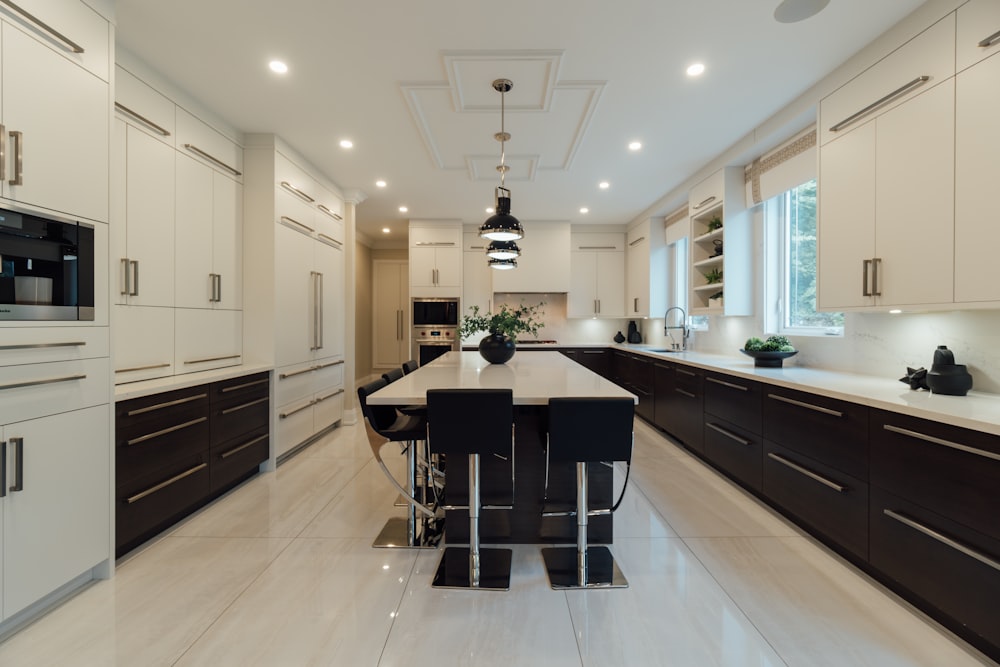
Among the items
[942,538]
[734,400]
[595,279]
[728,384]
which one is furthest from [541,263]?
[942,538]

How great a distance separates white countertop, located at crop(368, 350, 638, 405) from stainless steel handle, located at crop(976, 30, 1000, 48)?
2034 millimetres

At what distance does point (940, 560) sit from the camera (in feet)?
5.56

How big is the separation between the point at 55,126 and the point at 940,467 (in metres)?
3.76

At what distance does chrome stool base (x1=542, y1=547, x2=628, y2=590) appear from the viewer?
205cm

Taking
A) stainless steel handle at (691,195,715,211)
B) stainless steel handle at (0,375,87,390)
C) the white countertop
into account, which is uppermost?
stainless steel handle at (691,195,715,211)

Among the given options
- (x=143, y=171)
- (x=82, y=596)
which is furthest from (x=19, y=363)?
(x=143, y=171)

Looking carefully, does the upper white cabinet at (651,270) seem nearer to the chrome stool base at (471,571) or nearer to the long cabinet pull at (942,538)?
the long cabinet pull at (942,538)

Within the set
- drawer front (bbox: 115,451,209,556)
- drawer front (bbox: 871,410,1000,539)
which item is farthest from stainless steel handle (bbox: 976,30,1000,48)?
drawer front (bbox: 115,451,209,556)

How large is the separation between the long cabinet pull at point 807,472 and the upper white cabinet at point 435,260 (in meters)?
4.67

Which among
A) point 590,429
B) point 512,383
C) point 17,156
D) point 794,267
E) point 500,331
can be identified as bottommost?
point 590,429

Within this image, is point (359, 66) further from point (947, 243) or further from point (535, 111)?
point (947, 243)

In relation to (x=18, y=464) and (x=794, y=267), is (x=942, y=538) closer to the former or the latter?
(x=794, y=267)

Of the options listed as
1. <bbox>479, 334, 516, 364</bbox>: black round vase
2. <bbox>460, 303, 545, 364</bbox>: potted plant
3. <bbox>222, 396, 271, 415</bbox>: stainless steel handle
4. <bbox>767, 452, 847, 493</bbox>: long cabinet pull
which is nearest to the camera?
<bbox>767, 452, 847, 493</bbox>: long cabinet pull

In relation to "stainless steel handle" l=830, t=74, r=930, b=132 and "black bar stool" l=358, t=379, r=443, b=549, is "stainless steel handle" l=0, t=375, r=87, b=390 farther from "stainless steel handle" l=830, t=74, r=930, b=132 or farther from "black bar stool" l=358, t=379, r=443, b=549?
"stainless steel handle" l=830, t=74, r=930, b=132
